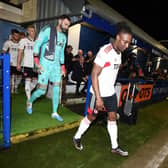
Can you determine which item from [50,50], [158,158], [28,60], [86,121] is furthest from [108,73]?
[28,60]

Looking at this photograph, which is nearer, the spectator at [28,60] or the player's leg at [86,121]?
the player's leg at [86,121]

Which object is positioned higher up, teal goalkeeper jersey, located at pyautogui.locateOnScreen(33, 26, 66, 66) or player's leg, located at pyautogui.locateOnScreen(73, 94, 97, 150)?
teal goalkeeper jersey, located at pyautogui.locateOnScreen(33, 26, 66, 66)

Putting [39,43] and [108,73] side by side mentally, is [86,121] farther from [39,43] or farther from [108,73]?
[39,43]

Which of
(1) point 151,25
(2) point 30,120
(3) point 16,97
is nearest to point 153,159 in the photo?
(2) point 30,120

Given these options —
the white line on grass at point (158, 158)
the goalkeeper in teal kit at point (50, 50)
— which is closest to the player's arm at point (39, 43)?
the goalkeeper in teal kit at point (50, 50)

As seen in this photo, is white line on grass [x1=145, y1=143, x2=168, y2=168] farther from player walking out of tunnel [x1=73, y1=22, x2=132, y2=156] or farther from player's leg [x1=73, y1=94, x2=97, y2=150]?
player's leg [x1=73, y1=94, x2=97, y2=150]

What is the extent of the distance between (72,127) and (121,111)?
152 cm

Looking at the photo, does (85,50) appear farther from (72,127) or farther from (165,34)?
(165,34)

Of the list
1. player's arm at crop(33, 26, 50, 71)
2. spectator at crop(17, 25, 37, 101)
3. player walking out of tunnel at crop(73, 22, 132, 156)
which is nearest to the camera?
player walking out of tunnel at crop(73, 22, 132, 156)

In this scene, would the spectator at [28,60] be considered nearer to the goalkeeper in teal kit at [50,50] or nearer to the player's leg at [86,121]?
the goalkeeper in teal kit at [50,50]

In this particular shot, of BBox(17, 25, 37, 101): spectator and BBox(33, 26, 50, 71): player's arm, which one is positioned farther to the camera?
BBox(17, 25, 37, 101): spectator

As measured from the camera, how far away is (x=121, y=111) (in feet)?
15.8

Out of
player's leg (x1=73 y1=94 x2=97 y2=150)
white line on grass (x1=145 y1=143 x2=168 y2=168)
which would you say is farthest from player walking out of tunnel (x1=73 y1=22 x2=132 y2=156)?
white line on grass (x1=145 y1=143 x2=168 y2=168)

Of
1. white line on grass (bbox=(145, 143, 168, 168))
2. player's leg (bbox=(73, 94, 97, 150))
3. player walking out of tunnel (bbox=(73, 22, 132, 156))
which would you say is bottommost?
white line on grass (bbox=(145, 143, 168, 168))
